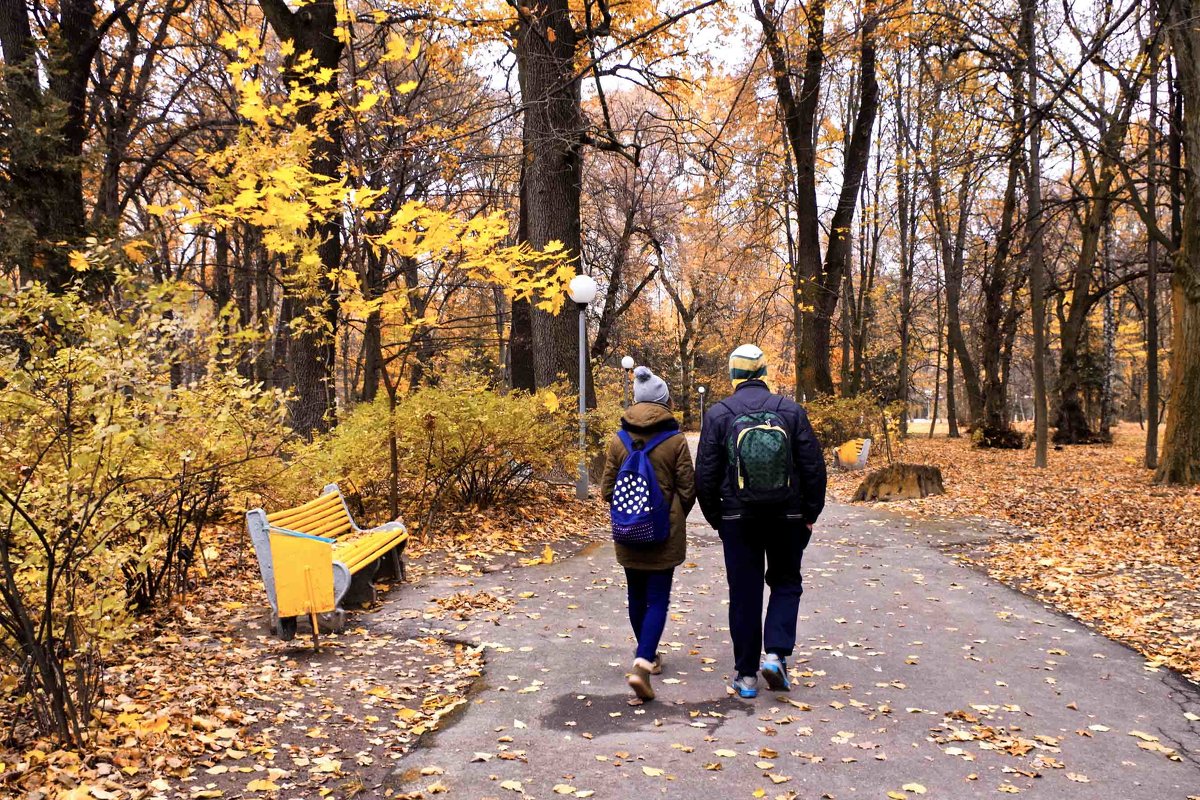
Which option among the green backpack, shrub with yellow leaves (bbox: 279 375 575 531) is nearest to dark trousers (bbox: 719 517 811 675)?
the green backpack

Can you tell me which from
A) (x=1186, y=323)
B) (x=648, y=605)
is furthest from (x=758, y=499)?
(x=1186, y=323)

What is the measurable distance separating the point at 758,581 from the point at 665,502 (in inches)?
25.5

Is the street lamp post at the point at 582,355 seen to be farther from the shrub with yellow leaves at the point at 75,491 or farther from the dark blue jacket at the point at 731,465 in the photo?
the dark blue jacket at the point at 731,465

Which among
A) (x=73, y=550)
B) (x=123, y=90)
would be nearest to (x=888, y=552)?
(x=73, y=550)

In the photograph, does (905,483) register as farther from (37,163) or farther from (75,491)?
(37,163)

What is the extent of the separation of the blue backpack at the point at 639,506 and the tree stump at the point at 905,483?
9.99 m

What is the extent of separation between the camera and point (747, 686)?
4355mm

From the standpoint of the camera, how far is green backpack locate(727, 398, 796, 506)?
4137 millimetres

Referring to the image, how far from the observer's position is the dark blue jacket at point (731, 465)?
4.23 meters

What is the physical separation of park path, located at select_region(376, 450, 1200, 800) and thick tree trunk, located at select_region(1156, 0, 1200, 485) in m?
6.87

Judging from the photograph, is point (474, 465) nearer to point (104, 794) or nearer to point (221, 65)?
point (104, 794)

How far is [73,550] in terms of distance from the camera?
11.8ft

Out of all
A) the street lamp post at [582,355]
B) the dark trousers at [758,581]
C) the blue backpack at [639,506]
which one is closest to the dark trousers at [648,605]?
the blue backpack at [639,506]

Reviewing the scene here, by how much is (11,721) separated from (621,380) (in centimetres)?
2947
